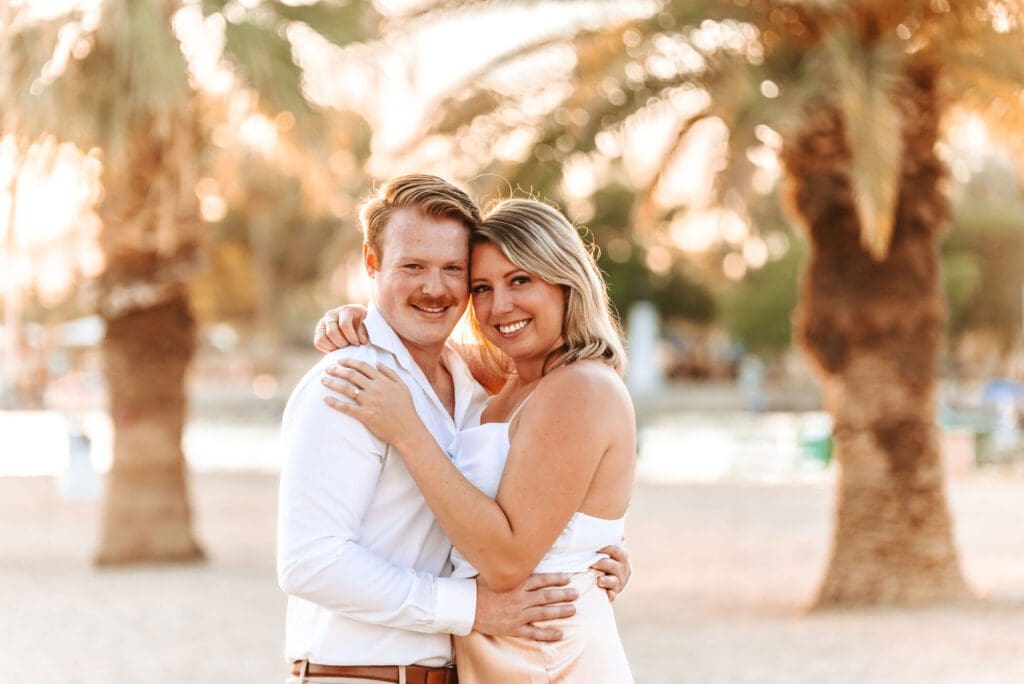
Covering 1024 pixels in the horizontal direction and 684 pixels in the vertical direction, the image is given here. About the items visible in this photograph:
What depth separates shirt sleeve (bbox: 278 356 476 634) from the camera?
110 inches

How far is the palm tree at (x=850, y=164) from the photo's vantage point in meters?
9.85

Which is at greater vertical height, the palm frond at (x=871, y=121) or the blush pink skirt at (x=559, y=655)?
the palm frond at (x=871, y=121)

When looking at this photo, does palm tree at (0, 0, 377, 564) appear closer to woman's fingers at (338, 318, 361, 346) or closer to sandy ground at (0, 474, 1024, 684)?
sandy ground at (0, 474, 1024, 684)

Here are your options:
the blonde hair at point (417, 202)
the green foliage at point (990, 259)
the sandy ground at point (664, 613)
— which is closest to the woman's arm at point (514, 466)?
the blonde hair at point (417, 202)

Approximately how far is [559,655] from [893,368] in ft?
25.9

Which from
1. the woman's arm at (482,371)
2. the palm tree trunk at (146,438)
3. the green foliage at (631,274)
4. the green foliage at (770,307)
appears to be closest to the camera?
the woman's arm at (482,371)

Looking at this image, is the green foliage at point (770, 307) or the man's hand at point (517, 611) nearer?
the man's hand at point (517, 611)

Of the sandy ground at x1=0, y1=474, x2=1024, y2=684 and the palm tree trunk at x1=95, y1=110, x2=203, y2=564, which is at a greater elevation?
the palm tree trunk at x1=95, y1=110, x2=203, y2=564

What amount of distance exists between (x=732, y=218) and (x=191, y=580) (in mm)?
6249

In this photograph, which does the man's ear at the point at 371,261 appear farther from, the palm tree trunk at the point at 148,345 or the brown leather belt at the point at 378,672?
the palm tree trunk at the point at 148,345

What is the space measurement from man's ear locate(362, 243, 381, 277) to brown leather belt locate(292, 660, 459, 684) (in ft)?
3.09

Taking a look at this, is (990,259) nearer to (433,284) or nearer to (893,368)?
(893,368)

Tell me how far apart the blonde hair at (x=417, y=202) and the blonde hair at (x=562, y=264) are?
67mm

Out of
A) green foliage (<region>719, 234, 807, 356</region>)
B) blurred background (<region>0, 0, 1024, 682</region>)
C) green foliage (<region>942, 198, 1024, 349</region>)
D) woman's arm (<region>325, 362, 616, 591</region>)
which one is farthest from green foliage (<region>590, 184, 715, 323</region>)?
woman's arm (<region>325, 362, 616, 591</region>)
